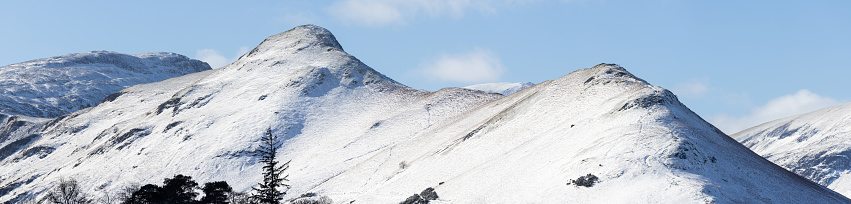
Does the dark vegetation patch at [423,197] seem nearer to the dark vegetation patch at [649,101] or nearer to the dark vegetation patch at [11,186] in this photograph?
the dark vegetation patch at [649,101]

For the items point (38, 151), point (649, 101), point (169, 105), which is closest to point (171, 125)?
point (169, 105)

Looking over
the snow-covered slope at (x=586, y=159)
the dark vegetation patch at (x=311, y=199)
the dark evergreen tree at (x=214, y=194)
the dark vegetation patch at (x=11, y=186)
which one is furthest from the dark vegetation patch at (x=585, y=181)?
the dark vegetation patch at (x=11, y=186)

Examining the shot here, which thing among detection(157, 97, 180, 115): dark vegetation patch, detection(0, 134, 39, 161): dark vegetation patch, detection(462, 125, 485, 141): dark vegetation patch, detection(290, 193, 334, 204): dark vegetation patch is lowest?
detection(290, 193, 334, 204): dark vegetation patch

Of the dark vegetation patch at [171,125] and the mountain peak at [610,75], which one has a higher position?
the dark vegetation patch at [171,125]

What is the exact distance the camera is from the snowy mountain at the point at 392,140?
7344 cm

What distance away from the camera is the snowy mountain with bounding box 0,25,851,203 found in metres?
73.4

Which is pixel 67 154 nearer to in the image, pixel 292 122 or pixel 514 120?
pixel 292 122

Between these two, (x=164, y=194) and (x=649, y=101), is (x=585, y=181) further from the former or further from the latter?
(x=164, y=194)

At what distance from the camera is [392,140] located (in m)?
126

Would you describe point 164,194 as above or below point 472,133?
below

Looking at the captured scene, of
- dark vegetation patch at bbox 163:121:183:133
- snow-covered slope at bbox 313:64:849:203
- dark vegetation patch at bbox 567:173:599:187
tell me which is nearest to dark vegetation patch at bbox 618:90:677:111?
snow-covered slope at bbox 313:64:849:203

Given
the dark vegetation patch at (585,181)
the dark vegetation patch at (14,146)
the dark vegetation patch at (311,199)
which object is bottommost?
the dark vegetation patch at (585,181)

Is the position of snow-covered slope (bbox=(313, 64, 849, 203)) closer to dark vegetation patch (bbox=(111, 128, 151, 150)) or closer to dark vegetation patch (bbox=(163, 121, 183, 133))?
dark vegetation patch (bbox=(163, 121, 183, 133))

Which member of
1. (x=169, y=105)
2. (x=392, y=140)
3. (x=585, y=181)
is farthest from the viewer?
(x=169, y=105)
